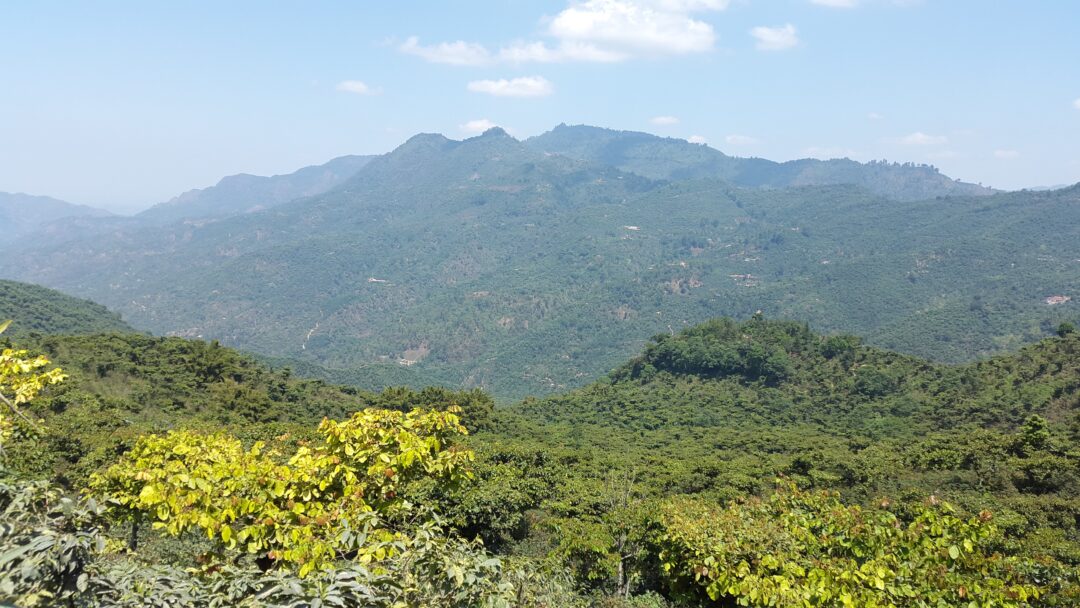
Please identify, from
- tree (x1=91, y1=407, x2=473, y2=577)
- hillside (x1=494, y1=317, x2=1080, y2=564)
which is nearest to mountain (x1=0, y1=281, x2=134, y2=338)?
hillside (x1=494, y1=317, x2=1080, y2=564)

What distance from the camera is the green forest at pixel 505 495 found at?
4402 millimetres

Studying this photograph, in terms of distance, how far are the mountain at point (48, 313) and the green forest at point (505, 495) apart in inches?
1480

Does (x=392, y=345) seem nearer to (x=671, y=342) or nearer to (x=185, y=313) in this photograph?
(x=185, y=313)

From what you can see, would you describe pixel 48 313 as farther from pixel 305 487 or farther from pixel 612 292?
pixel 612 292

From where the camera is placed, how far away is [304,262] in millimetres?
185750

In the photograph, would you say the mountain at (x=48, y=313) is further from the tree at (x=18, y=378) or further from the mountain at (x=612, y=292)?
the tree at (x=18, y=378)

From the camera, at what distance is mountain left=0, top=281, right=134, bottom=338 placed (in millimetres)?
63312

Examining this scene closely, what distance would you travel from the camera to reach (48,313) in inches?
2648

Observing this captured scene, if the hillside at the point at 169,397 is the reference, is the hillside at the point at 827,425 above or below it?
below

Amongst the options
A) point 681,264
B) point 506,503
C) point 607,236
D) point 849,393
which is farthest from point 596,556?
point 607,236

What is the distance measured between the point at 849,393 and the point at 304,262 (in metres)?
173

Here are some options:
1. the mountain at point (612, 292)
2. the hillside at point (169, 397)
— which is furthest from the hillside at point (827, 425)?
the mountain at point (612, 292)

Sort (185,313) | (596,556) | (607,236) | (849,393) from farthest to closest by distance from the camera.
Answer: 1. (607,236)
2. (185,313)
3. (849,393)
4. (596,556)

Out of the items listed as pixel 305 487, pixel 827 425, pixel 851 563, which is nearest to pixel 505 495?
pixel 851 563
